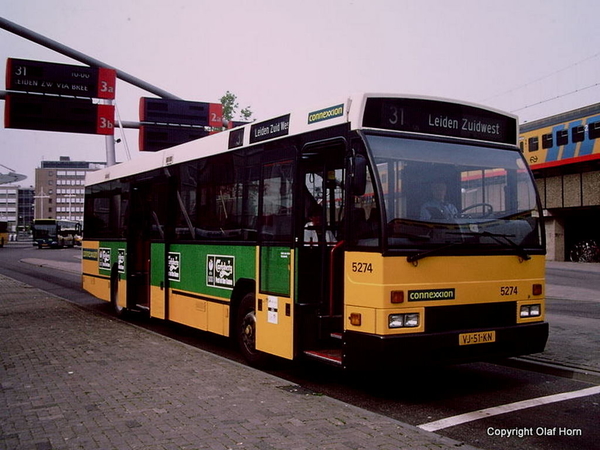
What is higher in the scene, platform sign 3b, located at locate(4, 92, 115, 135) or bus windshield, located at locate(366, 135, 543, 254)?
platform sign 3b, located at locate(4, 92, 115, 135)

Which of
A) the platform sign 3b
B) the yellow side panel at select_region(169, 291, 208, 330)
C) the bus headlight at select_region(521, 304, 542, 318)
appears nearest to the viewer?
the bus headlight at select_region(521, 304, 542, 318)

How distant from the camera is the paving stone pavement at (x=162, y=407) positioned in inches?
203

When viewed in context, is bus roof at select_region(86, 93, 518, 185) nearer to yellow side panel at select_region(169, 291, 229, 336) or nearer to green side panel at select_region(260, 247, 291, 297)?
green side panel at select_region(260, 247, 291, 297)

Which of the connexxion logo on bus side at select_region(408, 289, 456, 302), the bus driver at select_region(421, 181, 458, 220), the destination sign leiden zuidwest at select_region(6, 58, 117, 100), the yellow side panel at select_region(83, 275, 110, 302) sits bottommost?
the yellow side panel at select_region(83, 275, 110, 302)

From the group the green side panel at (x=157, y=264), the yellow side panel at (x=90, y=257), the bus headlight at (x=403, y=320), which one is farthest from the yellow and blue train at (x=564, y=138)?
the bus headlight at (x=403, y=320)

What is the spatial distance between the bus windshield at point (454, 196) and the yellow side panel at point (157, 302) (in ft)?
19.8

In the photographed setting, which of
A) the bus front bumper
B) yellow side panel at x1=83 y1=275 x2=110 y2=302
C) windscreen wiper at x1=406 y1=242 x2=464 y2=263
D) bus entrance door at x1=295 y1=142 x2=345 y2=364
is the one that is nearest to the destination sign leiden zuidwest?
yellow side panel at x1=83 y1=275 x2=110 y2=302

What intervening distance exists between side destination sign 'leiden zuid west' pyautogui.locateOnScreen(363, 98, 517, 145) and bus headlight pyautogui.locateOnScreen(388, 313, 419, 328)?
6.37 ft

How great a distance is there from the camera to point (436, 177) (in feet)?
23.1

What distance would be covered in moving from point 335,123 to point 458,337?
256cm

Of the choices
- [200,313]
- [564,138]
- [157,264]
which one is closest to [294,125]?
[200,313]

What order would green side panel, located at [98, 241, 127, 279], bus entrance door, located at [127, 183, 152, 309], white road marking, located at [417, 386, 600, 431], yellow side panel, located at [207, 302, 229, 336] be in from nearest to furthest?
white road marking, located at [417, 386, 600, 431] → yellow side panel, located at [207, 302, 229, 336] → bus entrance door, located at [127, 183, 152, 309] → green side panel, located at [98, 241, 127, 279]

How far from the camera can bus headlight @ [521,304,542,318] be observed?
7484mm

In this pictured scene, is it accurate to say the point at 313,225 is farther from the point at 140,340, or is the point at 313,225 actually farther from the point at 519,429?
the point at 140,340
